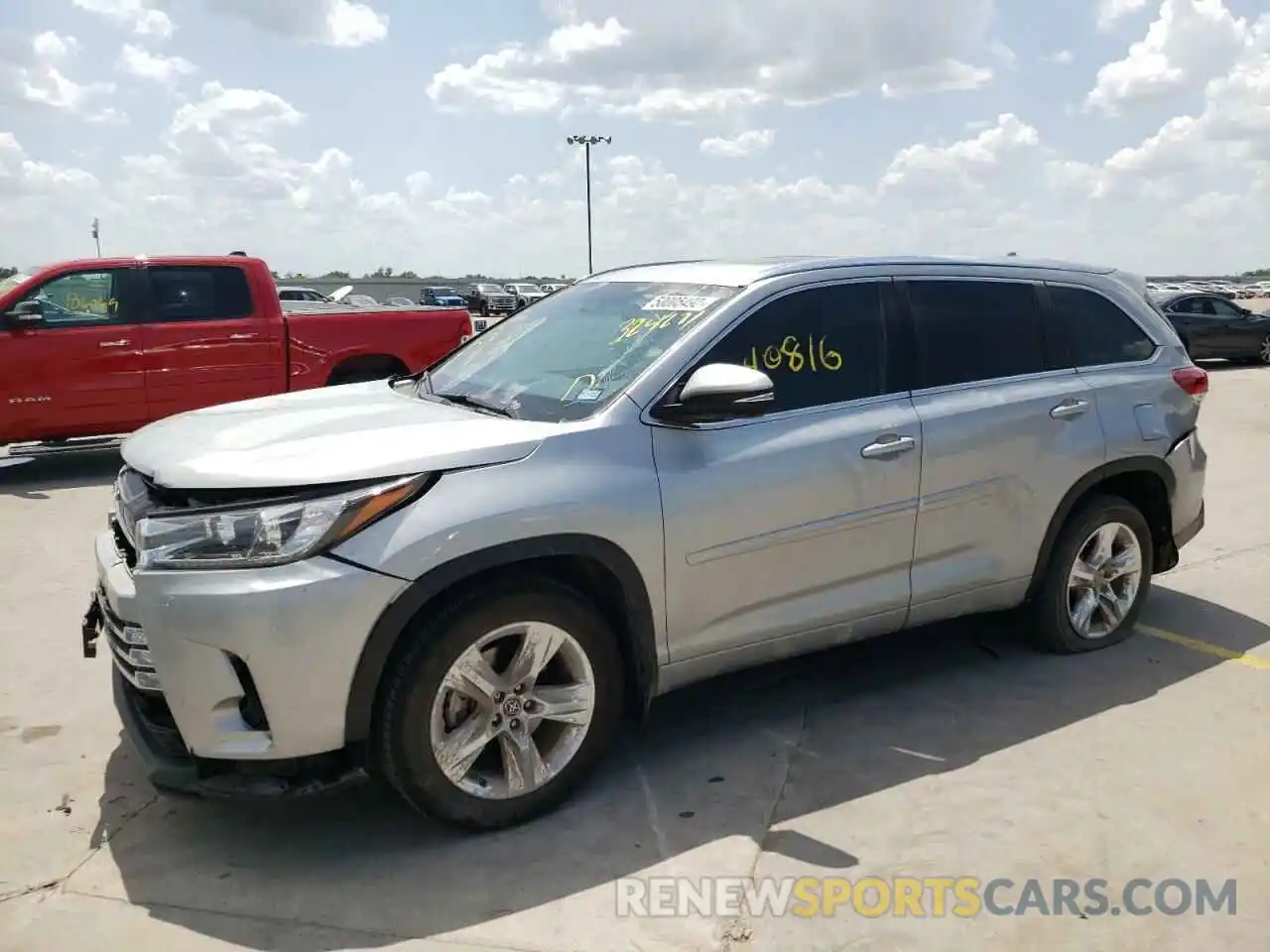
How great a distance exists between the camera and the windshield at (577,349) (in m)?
3.72

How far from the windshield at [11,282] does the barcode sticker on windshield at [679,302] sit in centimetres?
725

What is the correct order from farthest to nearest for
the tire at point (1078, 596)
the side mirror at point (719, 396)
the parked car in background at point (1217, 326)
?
1. the parked car in background at point (1217, 326)
2. the tire at point (1078, 596)
3. the side mirror at point (719, 396)

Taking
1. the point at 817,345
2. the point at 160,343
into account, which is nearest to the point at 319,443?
the point at 817,345

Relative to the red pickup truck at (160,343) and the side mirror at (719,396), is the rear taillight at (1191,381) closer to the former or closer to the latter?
the side mirror at (719,396)

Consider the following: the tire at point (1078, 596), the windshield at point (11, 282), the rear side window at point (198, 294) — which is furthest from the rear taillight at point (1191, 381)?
the windshield at point (11, 282)

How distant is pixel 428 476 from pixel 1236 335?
21981 millimetres

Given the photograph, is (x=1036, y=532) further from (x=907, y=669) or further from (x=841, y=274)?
(x=841, y=274)

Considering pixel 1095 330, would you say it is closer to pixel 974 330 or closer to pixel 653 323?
pixel 974 330

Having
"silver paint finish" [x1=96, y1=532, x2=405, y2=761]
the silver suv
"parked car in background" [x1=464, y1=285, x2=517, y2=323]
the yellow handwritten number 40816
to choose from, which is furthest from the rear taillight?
"parked car in background" [x1=464, y1=285, x2=517, y2=323]

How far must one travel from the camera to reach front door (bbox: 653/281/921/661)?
361cm

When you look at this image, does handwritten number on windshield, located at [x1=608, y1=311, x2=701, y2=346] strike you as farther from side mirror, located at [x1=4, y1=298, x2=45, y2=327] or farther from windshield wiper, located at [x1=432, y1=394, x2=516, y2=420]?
side mirror, located at [x1=4, y1=298, x2=45, y2=327]

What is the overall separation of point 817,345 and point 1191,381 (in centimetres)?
219

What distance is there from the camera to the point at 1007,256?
4922 millimetres

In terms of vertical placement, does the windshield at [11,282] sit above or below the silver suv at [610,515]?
above
